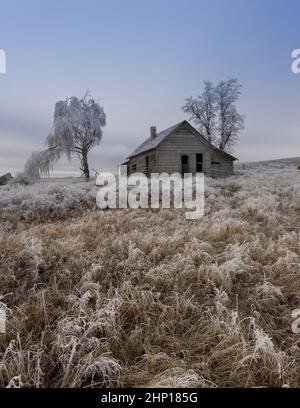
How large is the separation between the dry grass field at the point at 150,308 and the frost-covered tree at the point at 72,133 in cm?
2653

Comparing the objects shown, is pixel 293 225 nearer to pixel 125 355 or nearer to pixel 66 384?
pixel 125 355

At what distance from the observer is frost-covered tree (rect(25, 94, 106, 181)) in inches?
1302

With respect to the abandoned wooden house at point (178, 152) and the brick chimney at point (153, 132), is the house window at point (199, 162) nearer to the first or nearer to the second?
the abandoned wooden house at point (178, 152)

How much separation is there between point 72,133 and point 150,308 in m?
31.9

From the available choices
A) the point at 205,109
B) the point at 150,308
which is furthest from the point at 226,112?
the point at 150,308

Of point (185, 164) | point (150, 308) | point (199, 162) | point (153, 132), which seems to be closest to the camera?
point (150, 308)

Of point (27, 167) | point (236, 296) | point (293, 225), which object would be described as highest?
point (27, 167)

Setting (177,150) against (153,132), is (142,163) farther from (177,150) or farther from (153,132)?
(177,150)

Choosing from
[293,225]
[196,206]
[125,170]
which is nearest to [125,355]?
[293,225]

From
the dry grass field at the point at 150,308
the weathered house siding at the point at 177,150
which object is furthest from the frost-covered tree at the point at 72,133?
the dry grass field at the point at 150,308

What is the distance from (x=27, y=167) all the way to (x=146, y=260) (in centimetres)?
2901

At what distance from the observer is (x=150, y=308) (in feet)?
14.4

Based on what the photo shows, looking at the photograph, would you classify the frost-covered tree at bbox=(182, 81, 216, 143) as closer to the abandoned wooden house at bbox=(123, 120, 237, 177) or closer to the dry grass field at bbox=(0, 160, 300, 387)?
the abandoned wooden house at bbox=(123, 120, 237, 177)

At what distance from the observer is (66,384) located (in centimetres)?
318
